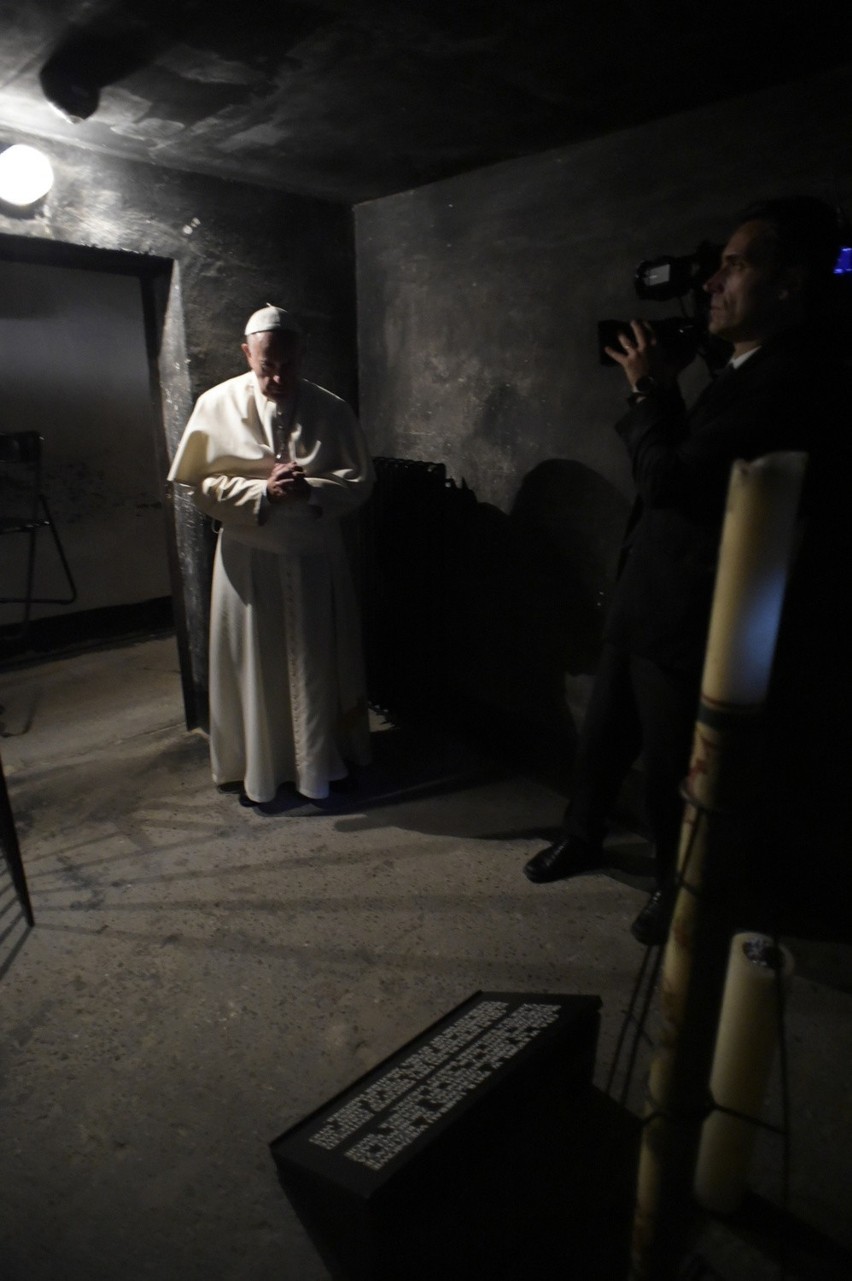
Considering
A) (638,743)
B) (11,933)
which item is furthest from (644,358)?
(11,933)

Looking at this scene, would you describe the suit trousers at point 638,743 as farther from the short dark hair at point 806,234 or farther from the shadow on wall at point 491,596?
the short dark hair at point 806,234

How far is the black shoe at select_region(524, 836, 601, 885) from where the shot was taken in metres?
2.54

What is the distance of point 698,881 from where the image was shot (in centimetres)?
77

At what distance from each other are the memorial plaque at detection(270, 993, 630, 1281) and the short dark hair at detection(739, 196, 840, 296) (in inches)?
66.8

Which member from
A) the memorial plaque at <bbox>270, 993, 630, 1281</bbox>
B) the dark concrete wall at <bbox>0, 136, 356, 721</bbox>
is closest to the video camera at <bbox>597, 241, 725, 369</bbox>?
the memorial plaque at <bbox>270, 993, 630, 1281</bbox>

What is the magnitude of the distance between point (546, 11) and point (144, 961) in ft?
8.68

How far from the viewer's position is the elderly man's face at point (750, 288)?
1.75 m

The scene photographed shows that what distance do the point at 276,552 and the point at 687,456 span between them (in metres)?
1.54

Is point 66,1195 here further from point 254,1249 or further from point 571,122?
point 571,122

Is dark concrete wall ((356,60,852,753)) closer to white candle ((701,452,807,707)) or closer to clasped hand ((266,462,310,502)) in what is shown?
clasped hand ((266,462,310,502))

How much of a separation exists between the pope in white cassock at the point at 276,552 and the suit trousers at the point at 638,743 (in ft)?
3.42

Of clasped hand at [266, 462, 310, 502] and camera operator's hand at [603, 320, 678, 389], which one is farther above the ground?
camera operator's hand at [603, 320, 678, 389]

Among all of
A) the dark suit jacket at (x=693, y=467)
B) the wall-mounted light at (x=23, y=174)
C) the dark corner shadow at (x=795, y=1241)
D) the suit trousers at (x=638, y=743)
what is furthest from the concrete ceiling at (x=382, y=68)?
the dark corner shadow at (x=795, y=1241)

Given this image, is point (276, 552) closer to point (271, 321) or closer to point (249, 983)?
point (271, 321)
